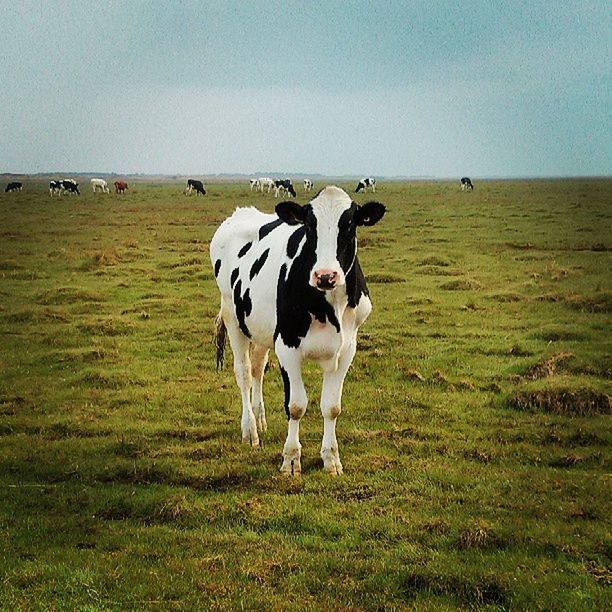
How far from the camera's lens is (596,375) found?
36.7 ft

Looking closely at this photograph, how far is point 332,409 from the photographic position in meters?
7.89

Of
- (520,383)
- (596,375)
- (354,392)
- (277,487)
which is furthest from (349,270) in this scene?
(596,375)

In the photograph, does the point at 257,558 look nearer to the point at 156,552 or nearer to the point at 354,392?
the point at 156,552

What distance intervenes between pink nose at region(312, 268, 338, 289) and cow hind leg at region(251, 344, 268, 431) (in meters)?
2.77

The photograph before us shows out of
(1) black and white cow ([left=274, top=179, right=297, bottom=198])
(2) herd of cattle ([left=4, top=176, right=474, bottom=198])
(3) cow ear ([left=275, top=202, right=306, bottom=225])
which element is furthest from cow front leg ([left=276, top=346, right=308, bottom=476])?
(1) black and white cow ([left=274, top=179, right=297, bottom=198])

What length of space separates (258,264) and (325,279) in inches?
90.4

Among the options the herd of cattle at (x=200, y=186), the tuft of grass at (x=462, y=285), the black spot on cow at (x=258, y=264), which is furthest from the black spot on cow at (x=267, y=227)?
the herd of cattle at (x=200, y=186)

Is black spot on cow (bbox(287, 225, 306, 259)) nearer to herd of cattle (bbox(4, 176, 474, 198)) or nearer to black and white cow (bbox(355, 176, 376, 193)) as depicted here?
herd of cattle (bbox(4, 176, 474, 198))

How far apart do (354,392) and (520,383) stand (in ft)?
7.73

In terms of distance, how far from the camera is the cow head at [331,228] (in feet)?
22.5

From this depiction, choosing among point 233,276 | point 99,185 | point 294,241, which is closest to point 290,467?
point 294,241

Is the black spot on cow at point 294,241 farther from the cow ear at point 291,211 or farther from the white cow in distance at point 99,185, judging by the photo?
the white cow in distance at point 99,185

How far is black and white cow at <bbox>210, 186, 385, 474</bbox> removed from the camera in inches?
285

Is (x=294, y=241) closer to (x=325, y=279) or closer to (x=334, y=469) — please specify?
(x=325, y=279)
